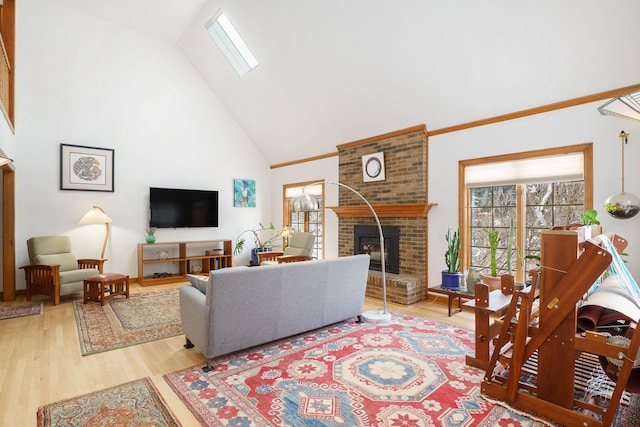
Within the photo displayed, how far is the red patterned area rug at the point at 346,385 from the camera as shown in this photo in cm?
199

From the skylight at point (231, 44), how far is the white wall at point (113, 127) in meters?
1.26

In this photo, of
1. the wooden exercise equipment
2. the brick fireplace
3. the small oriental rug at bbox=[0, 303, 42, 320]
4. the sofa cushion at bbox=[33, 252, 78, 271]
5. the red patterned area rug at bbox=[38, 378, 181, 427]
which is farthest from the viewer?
the brick fireplace

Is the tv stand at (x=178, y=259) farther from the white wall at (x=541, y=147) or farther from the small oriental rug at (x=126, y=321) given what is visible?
the white wall at (x=541, y=147)

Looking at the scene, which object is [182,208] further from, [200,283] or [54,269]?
[200,283]

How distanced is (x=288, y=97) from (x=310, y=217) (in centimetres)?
267

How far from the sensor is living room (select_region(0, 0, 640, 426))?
330 centimetres

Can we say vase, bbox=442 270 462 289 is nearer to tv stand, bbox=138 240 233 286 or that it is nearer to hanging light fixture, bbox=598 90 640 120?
hanging light fixture, bbox=598 90 640 120

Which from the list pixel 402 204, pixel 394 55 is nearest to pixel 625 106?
pixel 394 55

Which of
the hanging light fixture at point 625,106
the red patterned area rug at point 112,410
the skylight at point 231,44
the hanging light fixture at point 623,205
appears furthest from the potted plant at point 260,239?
the hanging light fixture at point 625,106

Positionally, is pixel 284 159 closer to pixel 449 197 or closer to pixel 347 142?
pixel 347 142

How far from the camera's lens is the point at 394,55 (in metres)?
4.12

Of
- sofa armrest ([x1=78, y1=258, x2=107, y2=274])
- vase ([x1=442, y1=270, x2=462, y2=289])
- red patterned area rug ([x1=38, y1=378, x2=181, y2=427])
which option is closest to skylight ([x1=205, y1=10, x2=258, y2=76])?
sofa armrest ([x1=78, y1=258, x2=107, y2=274])

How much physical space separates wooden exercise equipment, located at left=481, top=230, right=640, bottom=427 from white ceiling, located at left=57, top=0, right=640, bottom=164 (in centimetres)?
221

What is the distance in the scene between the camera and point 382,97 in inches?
189
